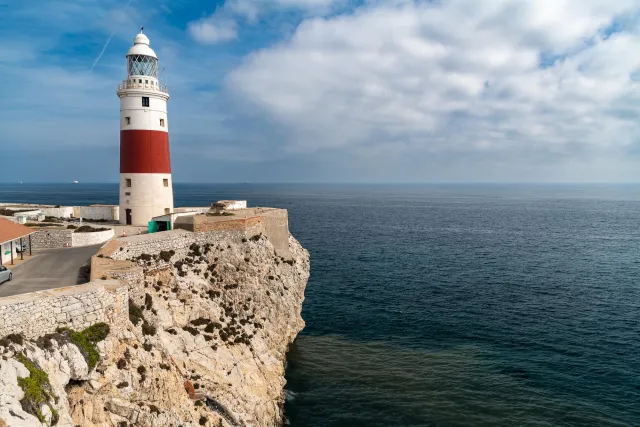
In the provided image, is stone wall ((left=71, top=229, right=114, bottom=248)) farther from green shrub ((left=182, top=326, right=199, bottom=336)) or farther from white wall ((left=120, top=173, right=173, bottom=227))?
green shrub ((left=182, top=326, right=199, bottom=336))

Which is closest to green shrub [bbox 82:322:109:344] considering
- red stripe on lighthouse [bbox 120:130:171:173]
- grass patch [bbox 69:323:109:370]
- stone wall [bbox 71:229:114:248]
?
grass patch [bbox 69:323:109:370]

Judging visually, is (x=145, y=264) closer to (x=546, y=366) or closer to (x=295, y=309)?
(x=295, y=309)

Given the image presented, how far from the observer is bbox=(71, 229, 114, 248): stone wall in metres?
30.2

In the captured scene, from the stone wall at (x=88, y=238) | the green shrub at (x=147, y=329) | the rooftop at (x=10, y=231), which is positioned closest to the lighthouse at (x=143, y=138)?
the stone wall at (x=88, y=238)

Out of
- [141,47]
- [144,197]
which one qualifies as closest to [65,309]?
[144,197]

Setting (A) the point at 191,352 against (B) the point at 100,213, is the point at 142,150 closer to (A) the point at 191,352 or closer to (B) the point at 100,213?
(B) the point at 100,213

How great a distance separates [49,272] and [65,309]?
28.4 feet

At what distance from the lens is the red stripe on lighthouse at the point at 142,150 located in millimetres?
33938

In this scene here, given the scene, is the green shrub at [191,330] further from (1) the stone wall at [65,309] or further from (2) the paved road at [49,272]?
(2) the paved road at [49,272]

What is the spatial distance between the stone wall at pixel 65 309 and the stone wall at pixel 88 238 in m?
14.2

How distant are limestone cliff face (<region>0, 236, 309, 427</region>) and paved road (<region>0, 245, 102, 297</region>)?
3547mm

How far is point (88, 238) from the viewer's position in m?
30.9

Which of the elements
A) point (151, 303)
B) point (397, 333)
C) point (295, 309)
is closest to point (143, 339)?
point (151, 303)

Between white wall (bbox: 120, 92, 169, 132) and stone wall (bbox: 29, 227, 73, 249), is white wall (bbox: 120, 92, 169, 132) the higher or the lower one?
the higher one
